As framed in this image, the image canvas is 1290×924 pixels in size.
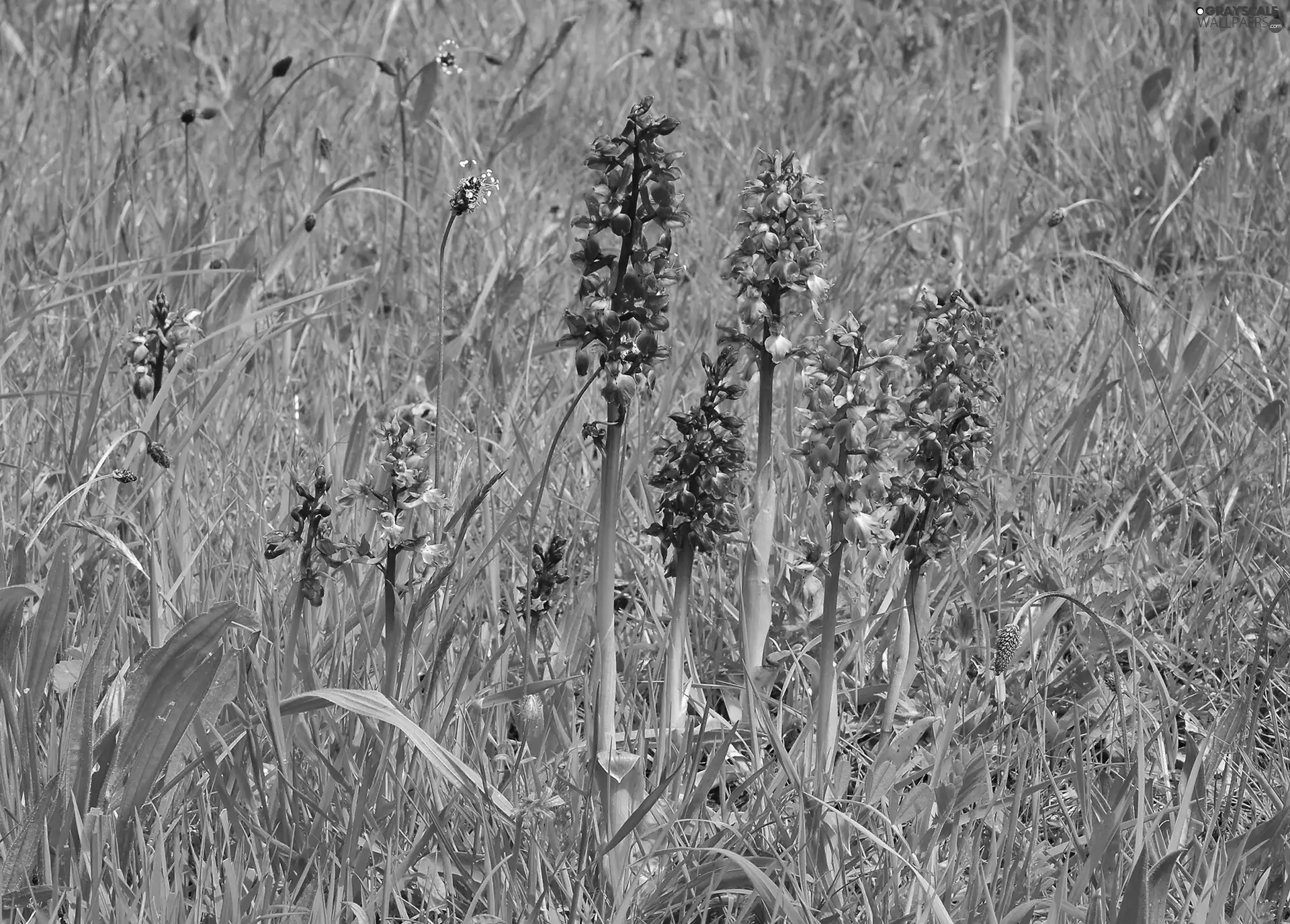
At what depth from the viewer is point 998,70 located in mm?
6000

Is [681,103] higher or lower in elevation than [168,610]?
higher

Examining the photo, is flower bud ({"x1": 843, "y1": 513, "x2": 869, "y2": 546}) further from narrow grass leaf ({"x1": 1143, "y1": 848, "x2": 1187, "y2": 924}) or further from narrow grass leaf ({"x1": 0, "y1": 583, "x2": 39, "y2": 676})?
narrow grass leaf ({"x1": 0, "y1": 583, "x2": 39, "y2": 676})

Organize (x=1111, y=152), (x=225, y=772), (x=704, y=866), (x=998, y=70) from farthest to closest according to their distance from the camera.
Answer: (x=998, y=70), (x=1111, y=152), (x=225, y=772), (x=704, y=866)

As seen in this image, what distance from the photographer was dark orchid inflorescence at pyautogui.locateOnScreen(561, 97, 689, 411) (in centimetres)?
224

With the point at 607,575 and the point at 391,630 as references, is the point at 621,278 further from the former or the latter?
the point at 391,630

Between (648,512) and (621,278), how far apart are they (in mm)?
1373

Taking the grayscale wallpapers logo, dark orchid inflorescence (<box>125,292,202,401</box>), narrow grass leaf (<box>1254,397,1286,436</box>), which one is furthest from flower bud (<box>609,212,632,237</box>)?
the grayscale wallpapers logo

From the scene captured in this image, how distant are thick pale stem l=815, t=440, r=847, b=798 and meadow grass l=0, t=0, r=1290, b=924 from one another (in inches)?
0.5

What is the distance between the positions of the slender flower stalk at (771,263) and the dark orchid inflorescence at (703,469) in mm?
73

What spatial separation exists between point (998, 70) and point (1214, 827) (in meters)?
4.25

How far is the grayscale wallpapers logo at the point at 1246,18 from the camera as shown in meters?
6.35

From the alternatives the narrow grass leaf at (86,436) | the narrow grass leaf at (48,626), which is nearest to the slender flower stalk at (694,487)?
the narrow grass leaf at (48,626)

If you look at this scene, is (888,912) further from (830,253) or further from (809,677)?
(830,253)

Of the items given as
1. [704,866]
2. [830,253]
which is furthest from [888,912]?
[830,253]
